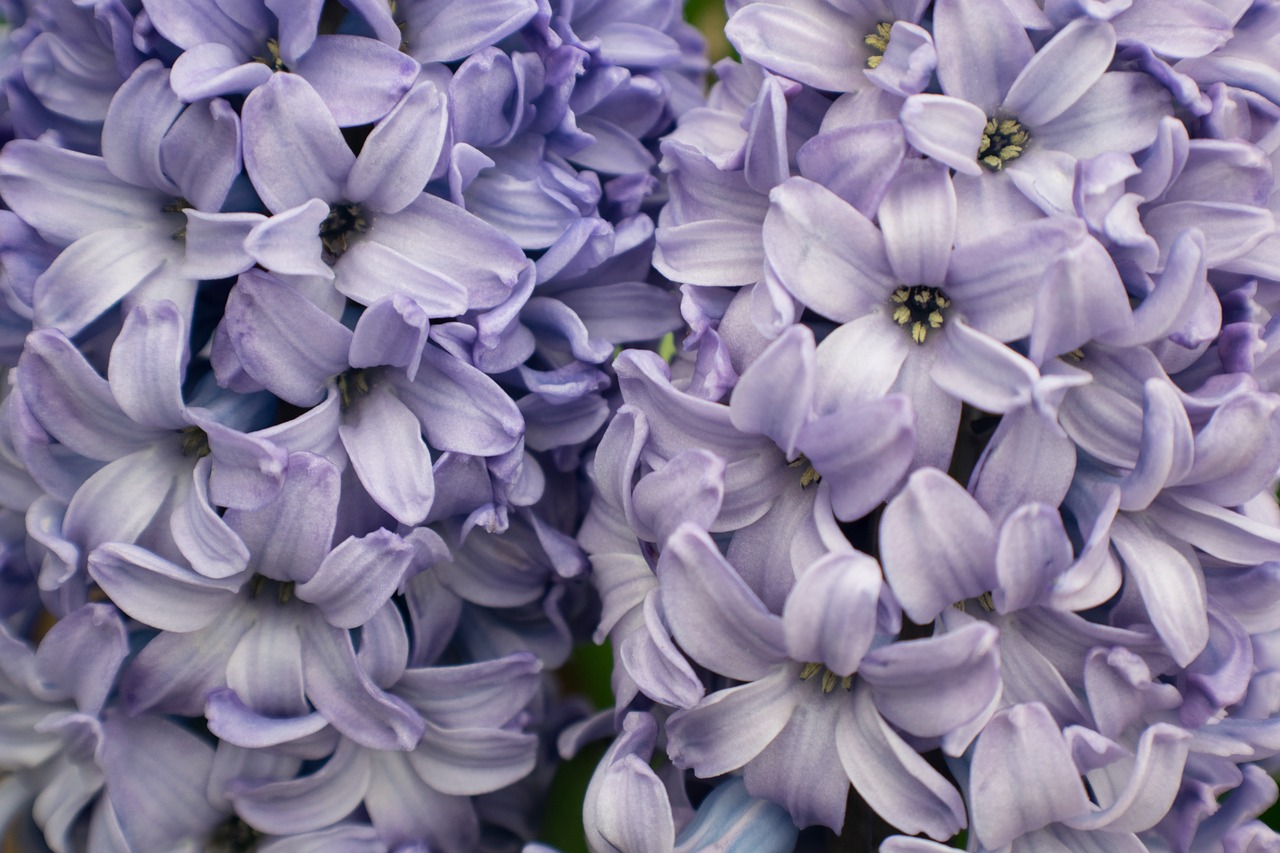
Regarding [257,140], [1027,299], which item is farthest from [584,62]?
[1027,299]

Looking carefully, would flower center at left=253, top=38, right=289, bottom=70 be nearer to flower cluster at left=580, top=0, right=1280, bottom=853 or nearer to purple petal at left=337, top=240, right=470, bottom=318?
purple petal at left=337, top=240, right=470, bottom=318

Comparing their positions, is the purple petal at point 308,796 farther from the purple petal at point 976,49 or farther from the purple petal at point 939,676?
the purple petal at point 976,49

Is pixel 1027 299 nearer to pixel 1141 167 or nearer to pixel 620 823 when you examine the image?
pixel 1141 167

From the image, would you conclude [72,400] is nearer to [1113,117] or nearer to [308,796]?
[308,796]

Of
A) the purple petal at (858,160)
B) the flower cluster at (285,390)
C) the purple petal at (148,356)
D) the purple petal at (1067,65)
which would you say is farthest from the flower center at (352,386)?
the purple petal at (1067,65)

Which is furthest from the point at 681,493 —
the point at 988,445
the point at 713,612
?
the point at 988,445
